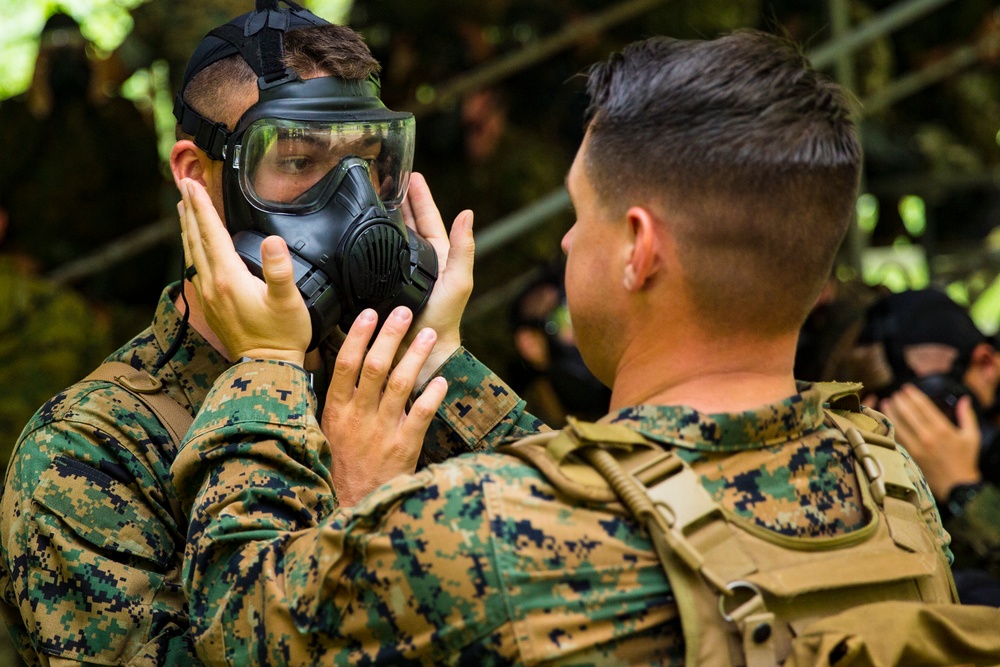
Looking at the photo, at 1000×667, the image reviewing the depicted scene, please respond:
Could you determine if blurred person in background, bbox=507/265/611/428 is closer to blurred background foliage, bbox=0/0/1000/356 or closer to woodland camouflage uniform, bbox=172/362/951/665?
blurred background foliage, bbox=0/0/1000/356

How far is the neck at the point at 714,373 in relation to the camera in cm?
175

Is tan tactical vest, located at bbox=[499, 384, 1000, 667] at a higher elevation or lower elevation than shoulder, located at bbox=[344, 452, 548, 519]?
lower

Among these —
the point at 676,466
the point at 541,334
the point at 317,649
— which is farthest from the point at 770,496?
the point at 541,334

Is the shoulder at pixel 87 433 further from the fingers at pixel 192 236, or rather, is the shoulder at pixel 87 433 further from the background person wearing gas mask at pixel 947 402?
the background person wearing gas mask at pixel 947 402

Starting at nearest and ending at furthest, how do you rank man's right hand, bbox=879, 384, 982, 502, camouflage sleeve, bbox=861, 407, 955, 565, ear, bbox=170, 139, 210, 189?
1. camouflage sleeve, bbox=861, 407, 955, 565
2. ear, bbox=170, 139, 210, 189
3. man's right hand, bbox=879, 384, 982, 502

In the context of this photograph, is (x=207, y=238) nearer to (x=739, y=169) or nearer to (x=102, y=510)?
(x=102, y=510)

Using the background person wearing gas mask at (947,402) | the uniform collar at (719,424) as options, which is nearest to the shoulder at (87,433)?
the uniform collar at (719,424)

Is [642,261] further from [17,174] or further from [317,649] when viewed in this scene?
[17,174]

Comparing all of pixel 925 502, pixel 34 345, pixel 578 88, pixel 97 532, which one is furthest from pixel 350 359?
pixel 578 88

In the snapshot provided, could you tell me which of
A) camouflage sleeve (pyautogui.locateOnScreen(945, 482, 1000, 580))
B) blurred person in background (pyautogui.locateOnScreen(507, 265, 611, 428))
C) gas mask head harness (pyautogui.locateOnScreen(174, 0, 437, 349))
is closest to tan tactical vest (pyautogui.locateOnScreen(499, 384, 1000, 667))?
gas mask head harness (pyautogui.locateOnScreen(174, 0, 437, 349))

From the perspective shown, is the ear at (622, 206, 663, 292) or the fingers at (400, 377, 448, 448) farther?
the fingers at (400, 377, 448, 448)

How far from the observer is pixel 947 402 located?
12.0 feet

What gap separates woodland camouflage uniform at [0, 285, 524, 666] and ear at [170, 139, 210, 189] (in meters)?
0.45

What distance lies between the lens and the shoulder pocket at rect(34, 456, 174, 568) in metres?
2.02
